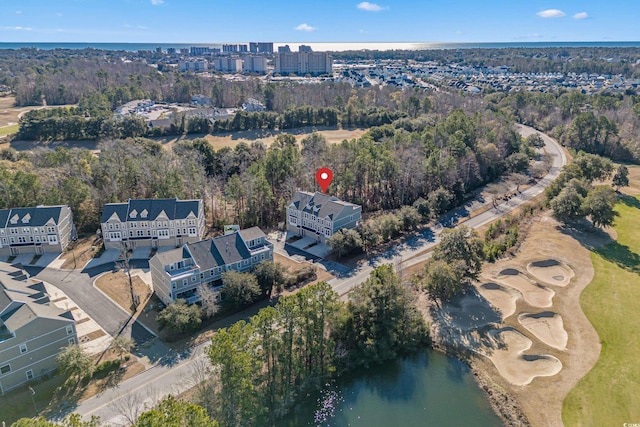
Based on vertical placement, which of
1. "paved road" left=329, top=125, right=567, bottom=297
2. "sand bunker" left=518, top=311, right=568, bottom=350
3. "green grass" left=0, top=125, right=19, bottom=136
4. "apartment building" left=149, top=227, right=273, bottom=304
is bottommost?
"sand bunker" left=518, top=311, right=568, bottom=350

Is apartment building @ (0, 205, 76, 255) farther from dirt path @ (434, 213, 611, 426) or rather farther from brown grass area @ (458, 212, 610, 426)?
brown grass area @ (458, 212, 610, 426)

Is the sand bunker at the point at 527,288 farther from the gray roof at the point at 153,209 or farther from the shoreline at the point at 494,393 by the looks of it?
the gray roof at the point at 153,209

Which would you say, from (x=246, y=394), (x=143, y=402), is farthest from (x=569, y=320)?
(x=143, y=402)

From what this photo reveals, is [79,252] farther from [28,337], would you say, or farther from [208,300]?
[208,300]

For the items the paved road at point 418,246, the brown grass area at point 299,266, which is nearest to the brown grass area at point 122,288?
the brown grass area at point 299,266

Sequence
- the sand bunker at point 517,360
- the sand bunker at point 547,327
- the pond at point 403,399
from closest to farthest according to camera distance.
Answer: the pond at point 403,399, the sand bunker at point 517,360, the sand bunker at point 547,327

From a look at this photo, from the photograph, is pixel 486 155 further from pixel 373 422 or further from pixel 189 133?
pixel 189 133

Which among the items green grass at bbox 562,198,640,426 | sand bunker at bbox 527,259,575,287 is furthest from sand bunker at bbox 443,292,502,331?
sand bunker at bbox 527,259,575,287

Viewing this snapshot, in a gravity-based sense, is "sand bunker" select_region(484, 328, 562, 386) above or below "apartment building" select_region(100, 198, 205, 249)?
below
